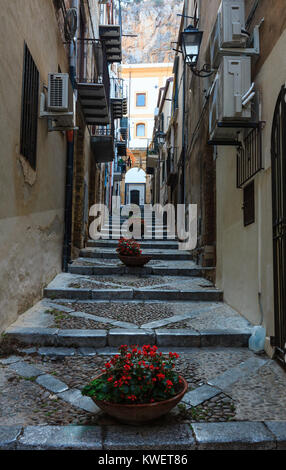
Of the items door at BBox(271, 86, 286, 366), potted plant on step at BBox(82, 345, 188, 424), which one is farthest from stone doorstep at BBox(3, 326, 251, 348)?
potted plant on step at BBox(82, 345, 188, 424)

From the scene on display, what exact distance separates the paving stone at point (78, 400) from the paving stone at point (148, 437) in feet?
1.24

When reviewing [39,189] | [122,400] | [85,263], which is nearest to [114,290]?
[39,189]

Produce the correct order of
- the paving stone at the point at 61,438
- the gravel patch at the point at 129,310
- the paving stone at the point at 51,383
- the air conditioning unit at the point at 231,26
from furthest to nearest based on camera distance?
the gravel patch at the point at 129,310 → the air conditioning unit at the point at 231,26 → the paving stone at the point at 51,383 → the paving stone at the point at 61,438

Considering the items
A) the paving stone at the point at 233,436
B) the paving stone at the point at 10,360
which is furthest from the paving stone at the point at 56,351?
the paving stone at the point at 233,436

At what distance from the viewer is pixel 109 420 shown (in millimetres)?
2873

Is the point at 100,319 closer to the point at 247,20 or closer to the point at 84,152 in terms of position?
the point at 247,20

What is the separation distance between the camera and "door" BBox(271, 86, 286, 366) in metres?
3.73

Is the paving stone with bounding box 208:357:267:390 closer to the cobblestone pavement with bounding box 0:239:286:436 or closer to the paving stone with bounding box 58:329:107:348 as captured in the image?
the cobblestone pavement with bounding box 0:239:286:436

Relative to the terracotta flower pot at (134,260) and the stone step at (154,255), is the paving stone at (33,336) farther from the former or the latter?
the stone step at (154,255)

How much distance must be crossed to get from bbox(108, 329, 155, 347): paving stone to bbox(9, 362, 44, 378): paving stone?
981 mm

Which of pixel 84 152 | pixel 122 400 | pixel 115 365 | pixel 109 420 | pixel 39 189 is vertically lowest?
pixel 109 420

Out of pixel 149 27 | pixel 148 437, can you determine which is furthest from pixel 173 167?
pixel 149 27

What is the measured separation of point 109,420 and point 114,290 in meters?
3.58

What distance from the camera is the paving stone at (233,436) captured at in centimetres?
260
